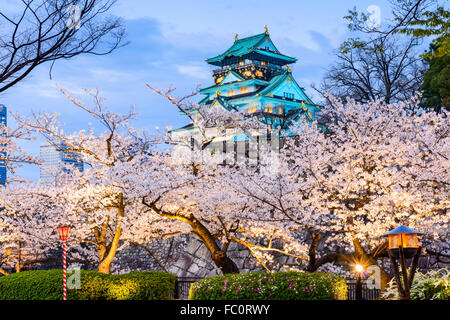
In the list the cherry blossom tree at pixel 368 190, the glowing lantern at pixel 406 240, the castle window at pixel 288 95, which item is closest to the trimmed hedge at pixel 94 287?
the cherry blossom tree at pixel 368 190

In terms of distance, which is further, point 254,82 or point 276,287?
point 254,82

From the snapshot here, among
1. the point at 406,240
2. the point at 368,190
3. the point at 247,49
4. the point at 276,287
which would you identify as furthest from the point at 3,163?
the point at 247,49

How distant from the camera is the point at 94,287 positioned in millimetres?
15969

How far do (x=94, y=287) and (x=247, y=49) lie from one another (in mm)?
38445

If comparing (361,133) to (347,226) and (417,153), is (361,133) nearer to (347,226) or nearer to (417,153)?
(417,153)

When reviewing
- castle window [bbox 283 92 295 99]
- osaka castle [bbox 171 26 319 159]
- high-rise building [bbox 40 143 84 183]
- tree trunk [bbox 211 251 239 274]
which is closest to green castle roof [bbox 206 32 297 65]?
osaka castle [bbox 171 26 319 159]

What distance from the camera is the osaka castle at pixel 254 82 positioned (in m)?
47.8

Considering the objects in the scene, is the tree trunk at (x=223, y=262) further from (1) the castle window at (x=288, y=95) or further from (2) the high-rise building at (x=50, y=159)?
(1) the castle window at (x=288, y=95)

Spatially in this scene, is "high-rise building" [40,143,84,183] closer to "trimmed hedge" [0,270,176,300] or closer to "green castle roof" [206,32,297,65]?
"trimmed hedge" [0,270,176,300]

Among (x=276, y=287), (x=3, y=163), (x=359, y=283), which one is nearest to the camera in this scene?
(x=276, y=287)

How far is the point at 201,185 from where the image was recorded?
1739 cm

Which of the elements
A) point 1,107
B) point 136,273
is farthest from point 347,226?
point 1,107

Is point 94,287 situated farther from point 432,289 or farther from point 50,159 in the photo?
point 50,159

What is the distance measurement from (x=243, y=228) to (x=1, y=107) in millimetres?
9926
